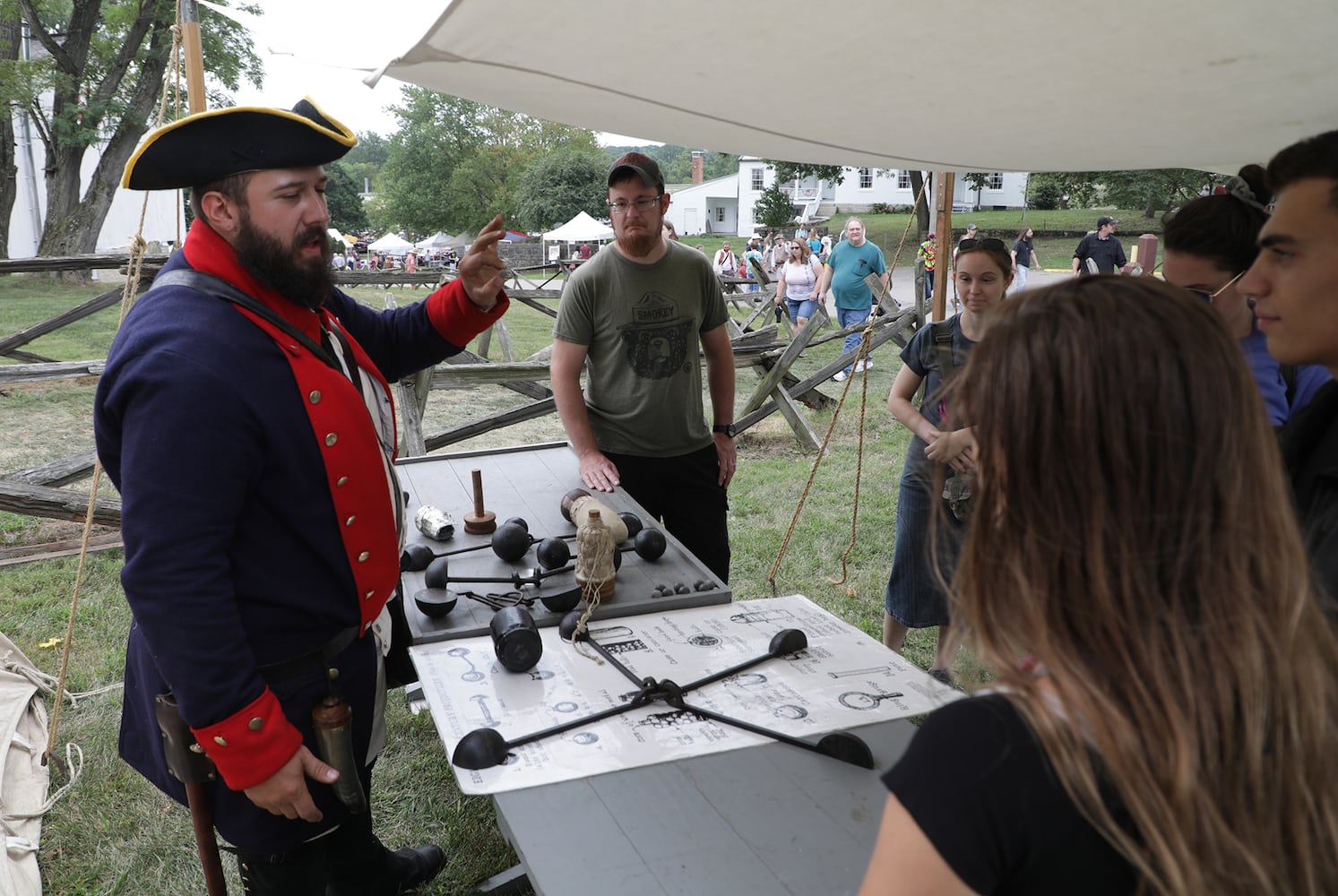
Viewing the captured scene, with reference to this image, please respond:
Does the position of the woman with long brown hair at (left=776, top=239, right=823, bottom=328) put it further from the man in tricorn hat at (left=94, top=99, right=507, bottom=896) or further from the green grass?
the man in tricorn hat at (left=94, top=99, right=507, bottom=896)

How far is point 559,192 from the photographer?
4731 centimetres

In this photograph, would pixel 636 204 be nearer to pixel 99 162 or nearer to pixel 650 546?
pixel 650 546

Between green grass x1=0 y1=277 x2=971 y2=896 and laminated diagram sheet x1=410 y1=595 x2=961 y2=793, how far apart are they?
2.32 feet

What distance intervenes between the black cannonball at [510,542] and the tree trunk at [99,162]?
21.7 m

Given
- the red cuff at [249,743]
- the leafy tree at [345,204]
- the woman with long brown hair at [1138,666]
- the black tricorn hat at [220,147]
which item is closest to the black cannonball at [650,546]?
the red cuff at [249,743]

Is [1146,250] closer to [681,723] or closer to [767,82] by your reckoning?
[767,82]

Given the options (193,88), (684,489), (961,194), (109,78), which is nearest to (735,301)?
(684,489)

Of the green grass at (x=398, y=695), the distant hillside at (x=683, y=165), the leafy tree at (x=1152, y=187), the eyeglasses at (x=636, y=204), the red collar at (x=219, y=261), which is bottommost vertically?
the green grass at (x=398, y=695)

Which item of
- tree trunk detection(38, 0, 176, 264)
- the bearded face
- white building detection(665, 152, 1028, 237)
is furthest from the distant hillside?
the bearded face

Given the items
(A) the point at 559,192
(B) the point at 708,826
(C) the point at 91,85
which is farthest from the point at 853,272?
(A) the point at 559,192

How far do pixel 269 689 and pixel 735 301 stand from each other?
14670 millimetres

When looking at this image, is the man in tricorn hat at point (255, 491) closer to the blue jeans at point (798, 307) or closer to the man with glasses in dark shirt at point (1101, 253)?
the blue jeans at point (798, 307)

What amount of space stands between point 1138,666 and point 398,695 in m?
3.44

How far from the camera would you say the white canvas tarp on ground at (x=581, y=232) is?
3553 cm
